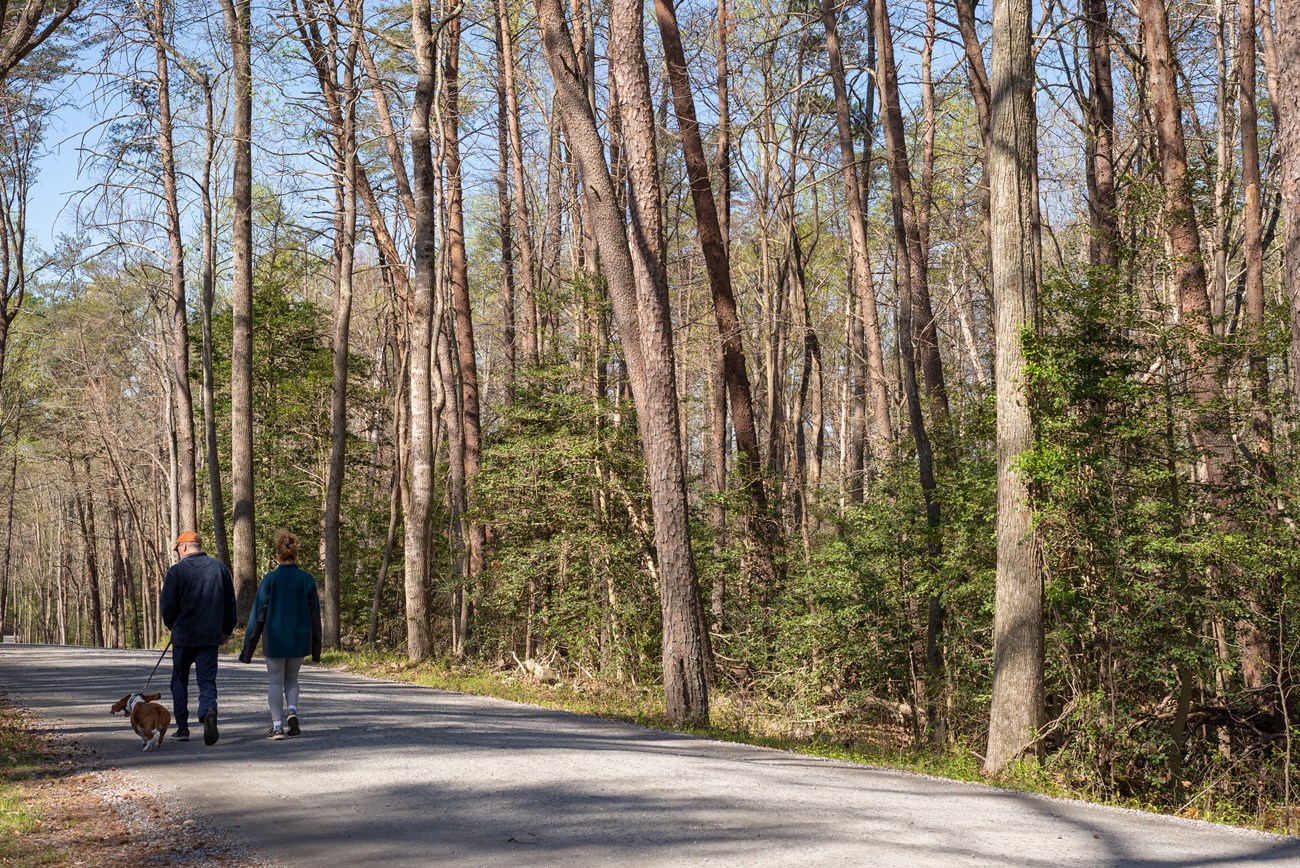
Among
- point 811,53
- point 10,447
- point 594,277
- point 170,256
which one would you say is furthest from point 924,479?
point 10,447

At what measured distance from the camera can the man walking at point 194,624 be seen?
30.6 ft

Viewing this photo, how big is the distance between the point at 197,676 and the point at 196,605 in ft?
2.06

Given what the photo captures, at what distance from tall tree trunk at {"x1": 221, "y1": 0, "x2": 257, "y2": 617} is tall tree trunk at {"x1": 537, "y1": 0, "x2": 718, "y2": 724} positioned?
39.2 ft

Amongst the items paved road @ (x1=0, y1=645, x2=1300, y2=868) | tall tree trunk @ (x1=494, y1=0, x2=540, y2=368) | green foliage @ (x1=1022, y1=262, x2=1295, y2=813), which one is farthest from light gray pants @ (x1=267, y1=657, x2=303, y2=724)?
tall tree trunk @ (x1=494, y1=0, x2=540, y2=368)

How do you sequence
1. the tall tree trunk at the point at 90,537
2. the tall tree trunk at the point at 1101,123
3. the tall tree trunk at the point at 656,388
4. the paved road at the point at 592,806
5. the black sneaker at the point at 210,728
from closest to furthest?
the paved road at the point at 592,806 < the black sneaker at the point at 210,728 < the tall tree trunk at the point at 656,388 < the tall tree trunk at the point at 1101,123 < the tall tree trunk at the point at 90,537

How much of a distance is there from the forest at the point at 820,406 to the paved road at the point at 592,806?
2.90m

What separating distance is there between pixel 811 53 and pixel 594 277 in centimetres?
1039

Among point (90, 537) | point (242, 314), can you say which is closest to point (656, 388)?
point (242, 314)

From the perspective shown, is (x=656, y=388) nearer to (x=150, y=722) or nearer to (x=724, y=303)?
(x=150, y=722)

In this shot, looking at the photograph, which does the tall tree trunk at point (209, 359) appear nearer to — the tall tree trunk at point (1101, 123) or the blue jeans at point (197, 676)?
the blue jeans at point (197, 676)

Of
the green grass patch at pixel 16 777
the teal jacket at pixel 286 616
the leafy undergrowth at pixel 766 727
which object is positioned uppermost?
the teal jacket at pixel 286 616

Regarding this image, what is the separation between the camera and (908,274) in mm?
17875

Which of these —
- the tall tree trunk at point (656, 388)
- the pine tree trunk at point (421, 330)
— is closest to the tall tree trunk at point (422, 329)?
the pine tree trunk at point (421, 330)

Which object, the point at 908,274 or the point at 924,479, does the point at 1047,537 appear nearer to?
the point at 924,479
